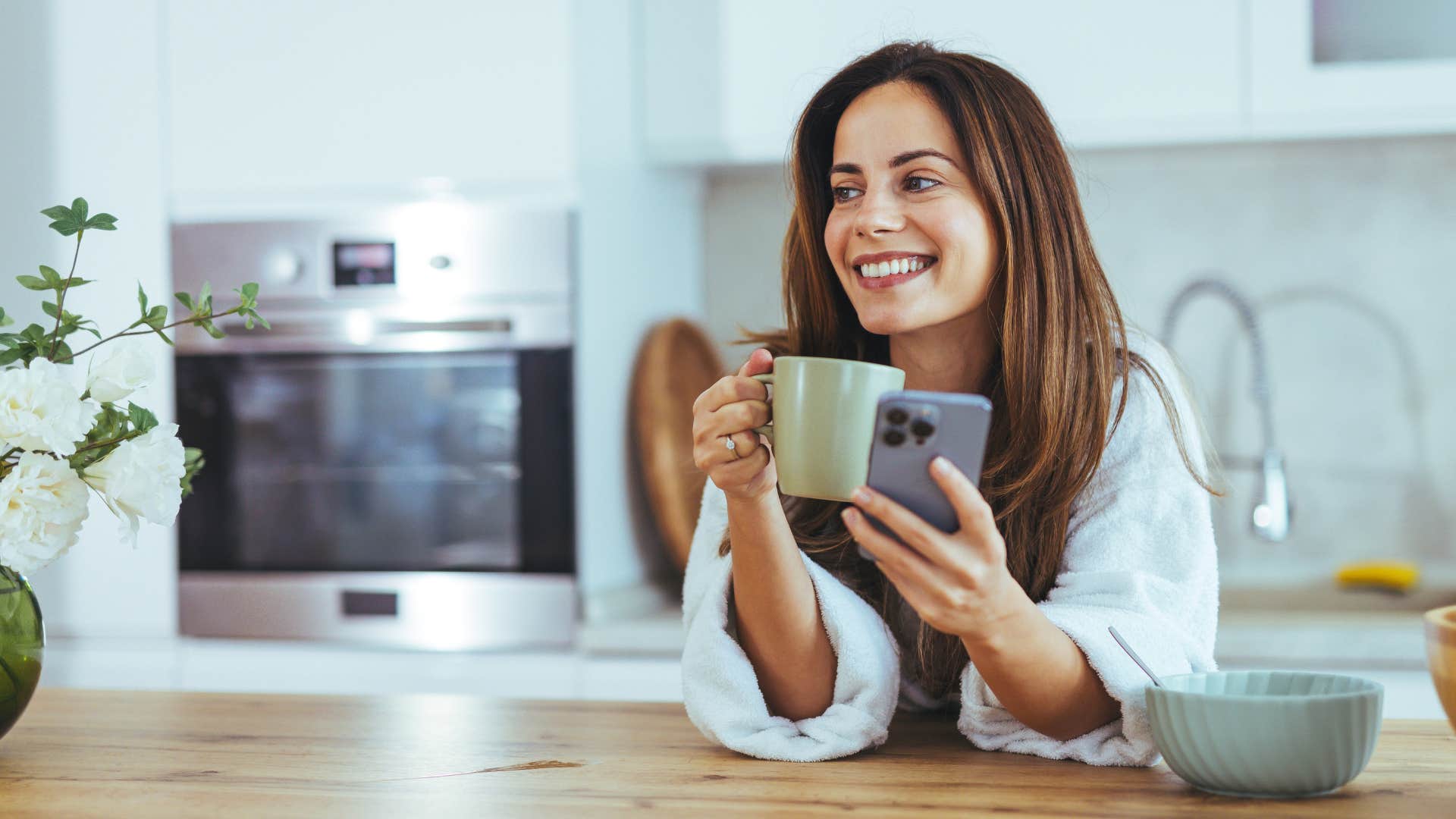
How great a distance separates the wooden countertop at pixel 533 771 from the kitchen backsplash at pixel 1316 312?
1554 mm

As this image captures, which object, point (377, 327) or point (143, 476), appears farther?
point (377, 327)

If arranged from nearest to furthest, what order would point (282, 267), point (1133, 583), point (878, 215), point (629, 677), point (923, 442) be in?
point (923, 442) → point (1133, 583) → point (878, 215) → point (629, 677) → point (282, 267)

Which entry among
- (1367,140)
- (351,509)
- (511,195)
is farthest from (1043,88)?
(351,509)

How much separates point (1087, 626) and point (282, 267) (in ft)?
5.36

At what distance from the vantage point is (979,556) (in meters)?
0.85

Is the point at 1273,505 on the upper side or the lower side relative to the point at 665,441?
lower

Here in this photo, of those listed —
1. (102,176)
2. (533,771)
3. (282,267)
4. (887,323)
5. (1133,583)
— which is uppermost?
(102,176)

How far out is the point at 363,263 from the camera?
224 cm

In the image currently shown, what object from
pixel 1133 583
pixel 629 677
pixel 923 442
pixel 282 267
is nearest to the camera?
pixel 923 442

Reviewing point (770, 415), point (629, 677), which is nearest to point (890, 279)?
point (770, 415)

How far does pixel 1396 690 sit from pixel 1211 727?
131 centimetres

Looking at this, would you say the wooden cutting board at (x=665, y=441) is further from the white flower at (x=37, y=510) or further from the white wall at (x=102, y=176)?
the white flower at (x=37, y=510)

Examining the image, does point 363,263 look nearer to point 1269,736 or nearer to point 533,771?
point 533,771

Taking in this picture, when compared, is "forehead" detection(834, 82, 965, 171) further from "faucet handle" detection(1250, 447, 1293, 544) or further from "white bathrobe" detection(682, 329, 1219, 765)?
"faucet handle" detection(1250, 447, 1293, 544)
